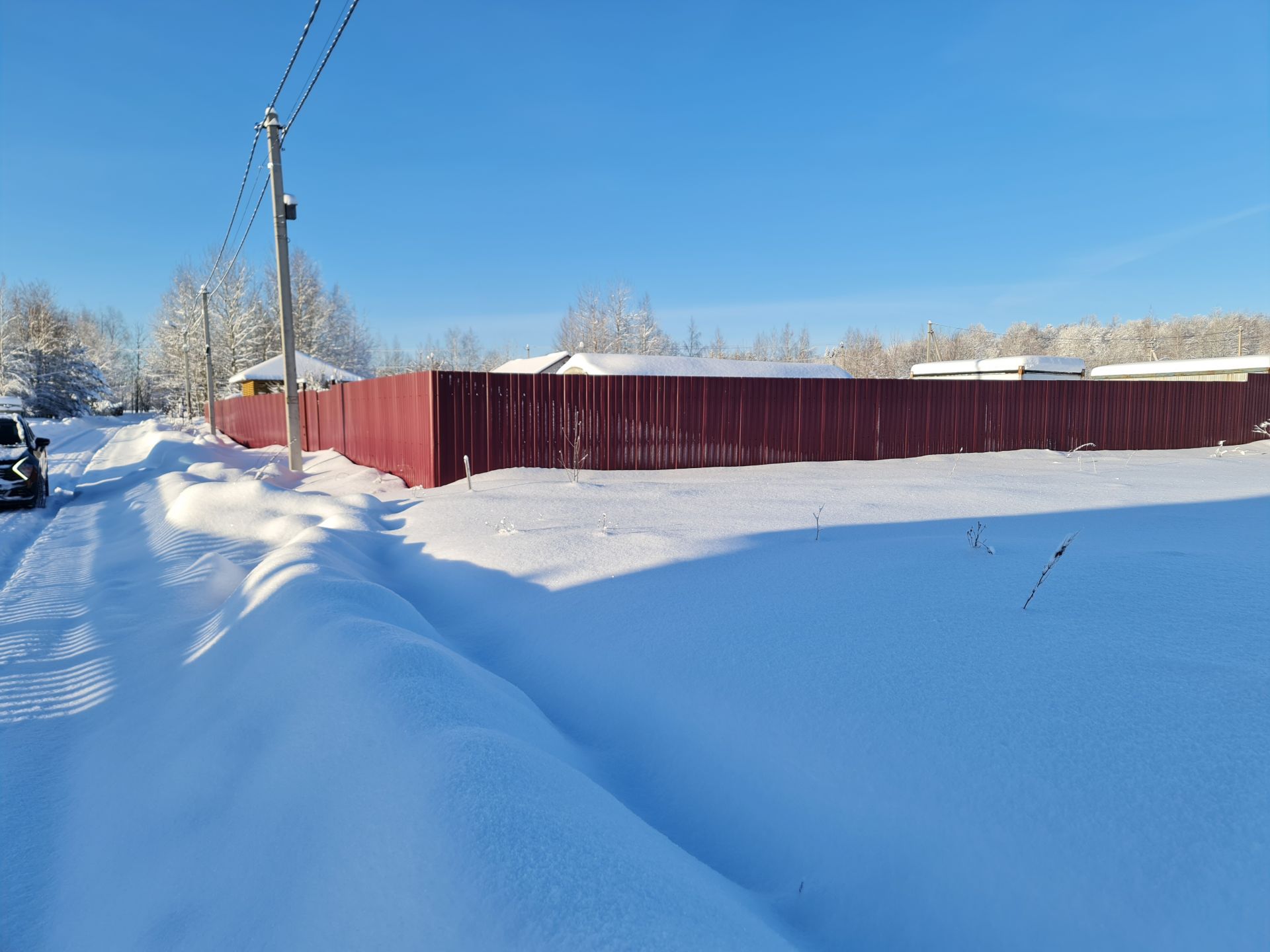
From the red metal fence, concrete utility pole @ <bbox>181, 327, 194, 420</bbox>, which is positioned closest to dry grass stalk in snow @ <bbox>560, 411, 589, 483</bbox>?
the red metal fence

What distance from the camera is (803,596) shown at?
12.4 ft

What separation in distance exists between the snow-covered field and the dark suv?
519 centimetres

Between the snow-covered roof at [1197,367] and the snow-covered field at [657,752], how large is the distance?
3110 centimetres

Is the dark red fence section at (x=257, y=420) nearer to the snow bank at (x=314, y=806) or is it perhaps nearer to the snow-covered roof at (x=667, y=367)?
the snow-covered roof at (x=667, y=367)

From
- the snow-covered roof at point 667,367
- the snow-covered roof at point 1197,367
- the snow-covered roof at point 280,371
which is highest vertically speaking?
the snow-covered roof at point 280,371

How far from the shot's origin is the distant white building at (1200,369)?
27359 millimetres

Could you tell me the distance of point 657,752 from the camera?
8.87ft

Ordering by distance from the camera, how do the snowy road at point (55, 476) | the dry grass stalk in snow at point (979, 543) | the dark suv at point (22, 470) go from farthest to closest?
the dark suv at point (22, 470) → the snowy road at point (55, 476) → the dry grass stalk in snow at point (979, 543)

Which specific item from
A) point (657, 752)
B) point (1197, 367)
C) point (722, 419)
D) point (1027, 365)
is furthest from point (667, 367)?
point (1197, 367)

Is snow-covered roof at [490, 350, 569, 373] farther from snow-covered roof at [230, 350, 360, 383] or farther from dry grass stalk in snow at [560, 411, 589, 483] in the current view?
dry grass stalk in snow at [560, 411, 589, 483]

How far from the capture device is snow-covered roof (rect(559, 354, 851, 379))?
2183cm

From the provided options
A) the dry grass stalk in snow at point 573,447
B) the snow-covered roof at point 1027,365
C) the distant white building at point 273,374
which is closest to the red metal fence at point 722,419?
the dry grass stalk in snow at point 573,447

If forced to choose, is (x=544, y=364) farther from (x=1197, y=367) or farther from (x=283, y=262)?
(x=1197, y=367)

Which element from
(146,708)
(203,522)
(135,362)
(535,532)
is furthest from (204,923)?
(135,362)
